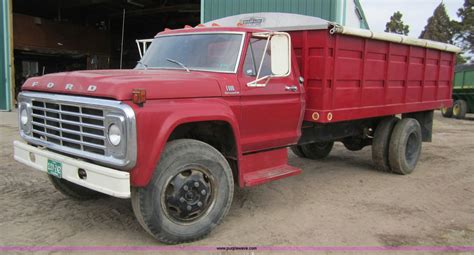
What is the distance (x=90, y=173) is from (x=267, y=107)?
208 cm

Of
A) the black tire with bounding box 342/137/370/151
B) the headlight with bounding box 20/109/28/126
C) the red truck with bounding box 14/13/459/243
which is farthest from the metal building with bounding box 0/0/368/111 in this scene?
the headlight with bounding box 20/109/28/126

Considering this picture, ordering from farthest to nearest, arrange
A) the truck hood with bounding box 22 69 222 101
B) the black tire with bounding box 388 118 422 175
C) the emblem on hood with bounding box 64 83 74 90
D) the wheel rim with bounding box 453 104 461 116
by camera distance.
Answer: the wheel rim with bounding box 453 104 461 116, the black tire with bounding box 388 118 422 175, the emblem on hood with bounding box 64 83 74 90, the truck hood with bounding box 22 69 222 101

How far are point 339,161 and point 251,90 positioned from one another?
420 cm

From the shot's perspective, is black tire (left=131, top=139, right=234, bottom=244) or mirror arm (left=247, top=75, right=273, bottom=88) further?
mirror arm (left=247, top=75, right=273, bottom=88)

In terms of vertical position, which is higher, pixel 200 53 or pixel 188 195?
pixel 200 53

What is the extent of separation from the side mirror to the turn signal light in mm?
1577

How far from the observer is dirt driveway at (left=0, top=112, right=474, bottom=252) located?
435 centimetres

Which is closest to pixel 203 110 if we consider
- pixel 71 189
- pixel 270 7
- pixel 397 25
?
pixel 71 189

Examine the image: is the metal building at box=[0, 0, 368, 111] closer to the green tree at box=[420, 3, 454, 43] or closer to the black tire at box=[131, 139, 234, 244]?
the black tire at box=[131, 139, 234, 244]

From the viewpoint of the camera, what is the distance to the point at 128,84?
12.2 ft

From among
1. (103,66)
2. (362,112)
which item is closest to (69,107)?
(362,112)

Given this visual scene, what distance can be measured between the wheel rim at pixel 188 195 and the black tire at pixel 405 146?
13.0 ft

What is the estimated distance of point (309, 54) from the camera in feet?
18.4

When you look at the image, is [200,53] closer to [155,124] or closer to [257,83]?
[257,83]
